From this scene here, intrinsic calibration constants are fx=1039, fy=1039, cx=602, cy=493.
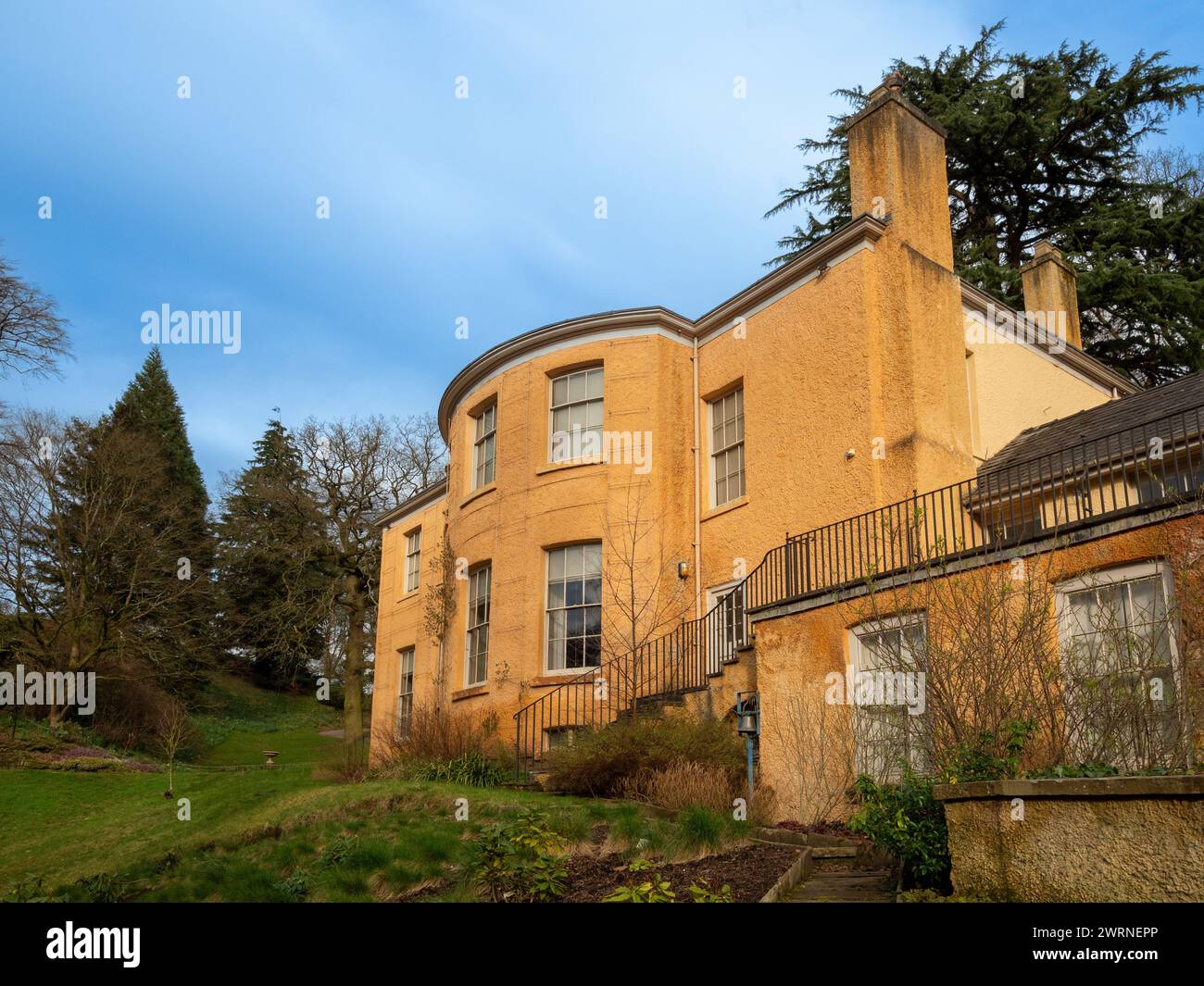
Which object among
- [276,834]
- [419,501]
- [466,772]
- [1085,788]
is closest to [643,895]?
[1085,788]

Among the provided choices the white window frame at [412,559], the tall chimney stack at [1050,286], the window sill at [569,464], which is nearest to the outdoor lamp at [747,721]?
the window sill at [569,464]

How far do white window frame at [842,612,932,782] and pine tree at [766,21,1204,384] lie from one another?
52.9ft

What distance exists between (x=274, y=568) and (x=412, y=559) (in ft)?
36.9

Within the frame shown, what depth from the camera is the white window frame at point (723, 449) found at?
1709 centimetres

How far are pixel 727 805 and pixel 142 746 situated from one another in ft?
83.2

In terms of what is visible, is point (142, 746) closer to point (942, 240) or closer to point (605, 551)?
point (605, 551)

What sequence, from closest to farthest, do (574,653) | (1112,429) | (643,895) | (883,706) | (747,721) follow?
(643,895) < (883,706) < (747,721) < (1112,429) < (574,653)

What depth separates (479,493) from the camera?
65.1 ft

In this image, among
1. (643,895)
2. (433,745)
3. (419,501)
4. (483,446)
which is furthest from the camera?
(419,501)

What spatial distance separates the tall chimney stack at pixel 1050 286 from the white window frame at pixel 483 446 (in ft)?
35.5

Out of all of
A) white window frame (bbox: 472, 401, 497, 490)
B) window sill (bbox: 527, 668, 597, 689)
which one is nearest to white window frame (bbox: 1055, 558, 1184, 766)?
window sill (bbox: 527, 668, 597, 689)

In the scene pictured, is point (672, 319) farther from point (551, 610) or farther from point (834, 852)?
point (834, 852)

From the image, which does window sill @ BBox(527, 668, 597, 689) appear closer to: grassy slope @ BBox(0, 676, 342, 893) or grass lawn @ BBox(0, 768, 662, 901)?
grassy slope @ BBox(0, 676, 342, 893)

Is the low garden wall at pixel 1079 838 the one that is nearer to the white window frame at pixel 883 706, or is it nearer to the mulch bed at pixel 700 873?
the mulch bed at pixel 700 873
